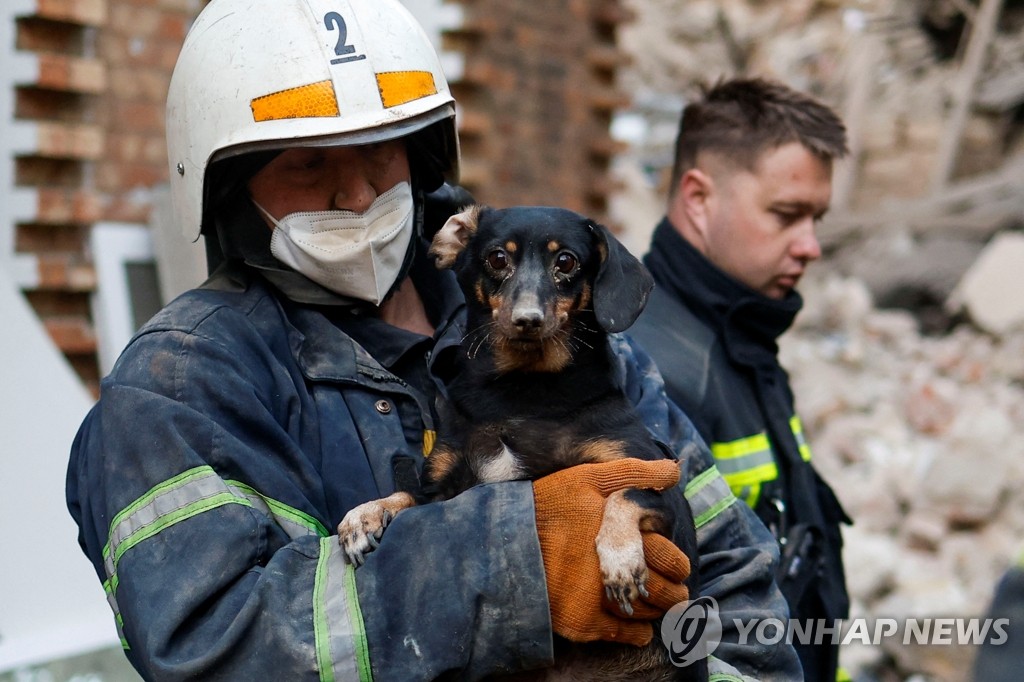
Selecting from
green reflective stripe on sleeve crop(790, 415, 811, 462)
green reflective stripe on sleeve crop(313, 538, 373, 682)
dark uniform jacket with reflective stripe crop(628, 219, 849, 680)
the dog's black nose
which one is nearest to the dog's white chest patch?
the dog's black nose

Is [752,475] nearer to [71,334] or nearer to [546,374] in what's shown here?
[546,374]

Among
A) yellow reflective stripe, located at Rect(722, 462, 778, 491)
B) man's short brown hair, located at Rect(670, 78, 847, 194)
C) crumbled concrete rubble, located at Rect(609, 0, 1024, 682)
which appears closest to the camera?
yellow reflective stripe, located at Rect(722, 462, 778, 491)

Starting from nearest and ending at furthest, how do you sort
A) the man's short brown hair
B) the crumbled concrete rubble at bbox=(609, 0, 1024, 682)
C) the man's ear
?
the man's short brown hair → the man's ear → the crumbled concrete rubble at bbox=(609, 0, 1024, 682)

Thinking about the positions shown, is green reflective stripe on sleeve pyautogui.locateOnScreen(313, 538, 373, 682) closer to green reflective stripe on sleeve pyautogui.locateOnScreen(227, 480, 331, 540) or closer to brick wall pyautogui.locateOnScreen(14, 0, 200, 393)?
green reflective stripe on sleeve pyautogui.locateOnScreen(227, 480, 331, 540)

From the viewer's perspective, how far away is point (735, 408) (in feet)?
11.8

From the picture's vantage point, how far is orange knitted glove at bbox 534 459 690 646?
7.27ft

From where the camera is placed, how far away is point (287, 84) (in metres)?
2.55

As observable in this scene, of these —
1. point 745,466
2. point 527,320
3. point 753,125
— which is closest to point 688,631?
point 527,320

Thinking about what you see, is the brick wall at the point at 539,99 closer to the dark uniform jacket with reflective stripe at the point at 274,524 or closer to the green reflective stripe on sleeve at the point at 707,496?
the green reflective stripe on sleeve at the point at 707,496

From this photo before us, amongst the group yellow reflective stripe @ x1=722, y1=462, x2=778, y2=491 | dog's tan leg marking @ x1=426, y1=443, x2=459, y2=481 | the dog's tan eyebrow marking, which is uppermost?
the dog's tan eyebrow marking

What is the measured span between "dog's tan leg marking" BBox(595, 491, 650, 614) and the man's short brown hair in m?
2.04

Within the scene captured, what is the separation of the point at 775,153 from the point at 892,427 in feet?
21.5

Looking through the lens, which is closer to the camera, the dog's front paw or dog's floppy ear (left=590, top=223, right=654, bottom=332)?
the dog's front paw

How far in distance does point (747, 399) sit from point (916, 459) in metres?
5.95
